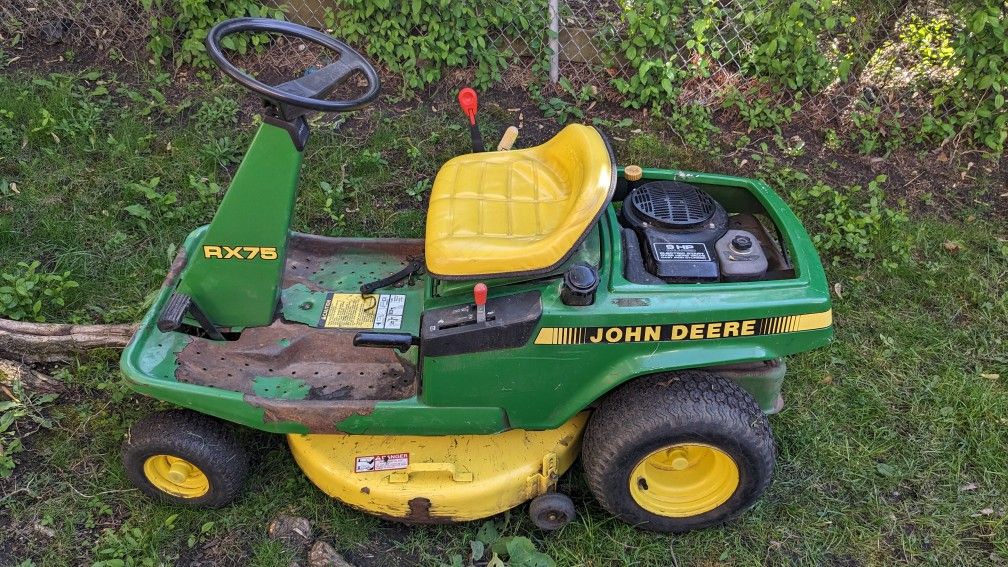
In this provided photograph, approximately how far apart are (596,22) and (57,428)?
11.3 ft

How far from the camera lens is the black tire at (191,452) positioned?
2602 millimetres

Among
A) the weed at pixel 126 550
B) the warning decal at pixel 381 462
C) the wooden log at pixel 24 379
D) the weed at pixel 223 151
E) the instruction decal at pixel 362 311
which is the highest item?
the instruction decal at pixel 362 311

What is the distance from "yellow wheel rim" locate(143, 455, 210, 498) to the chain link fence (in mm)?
2618

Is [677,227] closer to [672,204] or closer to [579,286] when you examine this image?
[672,204]

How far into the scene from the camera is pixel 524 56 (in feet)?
15.6

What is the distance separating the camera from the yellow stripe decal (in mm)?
2365

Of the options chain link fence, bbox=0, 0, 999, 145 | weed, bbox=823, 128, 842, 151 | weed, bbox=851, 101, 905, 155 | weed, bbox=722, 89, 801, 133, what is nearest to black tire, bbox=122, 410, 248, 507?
chain link fence, bbox=0, 0, 999, 145


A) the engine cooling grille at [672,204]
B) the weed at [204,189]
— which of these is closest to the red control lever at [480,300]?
the engine cooling grille at [672,204]

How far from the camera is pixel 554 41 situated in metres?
4.56

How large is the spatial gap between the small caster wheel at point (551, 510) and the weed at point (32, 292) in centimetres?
226

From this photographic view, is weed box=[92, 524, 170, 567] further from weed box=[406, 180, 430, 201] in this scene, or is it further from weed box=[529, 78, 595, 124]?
weed box=[529, 78, 595, 124]

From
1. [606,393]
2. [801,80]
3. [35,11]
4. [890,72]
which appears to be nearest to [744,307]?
[606,393]

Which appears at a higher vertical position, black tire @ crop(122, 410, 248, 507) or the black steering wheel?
the black steering wheel

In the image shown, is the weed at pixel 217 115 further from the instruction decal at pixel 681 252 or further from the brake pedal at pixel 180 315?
the instruction decal at pixel 681 252
